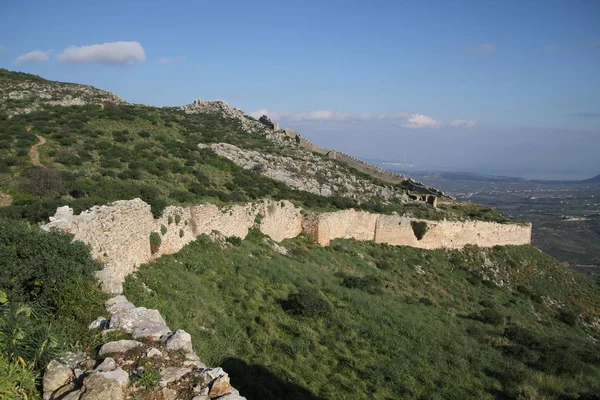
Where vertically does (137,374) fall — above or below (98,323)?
below

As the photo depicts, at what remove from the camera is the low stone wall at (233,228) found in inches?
321

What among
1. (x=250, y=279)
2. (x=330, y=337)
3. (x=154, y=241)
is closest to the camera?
(x=330, y=337)

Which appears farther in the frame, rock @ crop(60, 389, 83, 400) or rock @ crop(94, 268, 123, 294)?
rock @ crop(94, 268, 123, 294)

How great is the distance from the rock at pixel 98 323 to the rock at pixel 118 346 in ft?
1.79

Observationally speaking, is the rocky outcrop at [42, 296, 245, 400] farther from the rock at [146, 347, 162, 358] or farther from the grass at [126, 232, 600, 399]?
the grass at [126, 232, 600, 399]

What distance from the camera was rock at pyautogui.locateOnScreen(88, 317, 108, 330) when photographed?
5215 mm

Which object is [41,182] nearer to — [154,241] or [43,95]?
[154,241]

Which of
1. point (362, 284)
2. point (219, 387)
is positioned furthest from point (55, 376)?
point (362, 284)

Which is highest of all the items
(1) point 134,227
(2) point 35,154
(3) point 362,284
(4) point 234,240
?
(2) point 35,154

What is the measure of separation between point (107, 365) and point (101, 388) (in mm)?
424

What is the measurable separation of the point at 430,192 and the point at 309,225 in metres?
22.5

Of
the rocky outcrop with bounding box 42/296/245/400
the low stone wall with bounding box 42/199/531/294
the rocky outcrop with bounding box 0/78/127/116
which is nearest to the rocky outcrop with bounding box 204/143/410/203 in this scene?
the low stone wall with bounding box 42/199/531/294

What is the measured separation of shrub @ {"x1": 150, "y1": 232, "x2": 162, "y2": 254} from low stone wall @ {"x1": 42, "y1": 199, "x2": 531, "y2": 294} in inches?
4.8

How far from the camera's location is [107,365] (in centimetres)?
441
